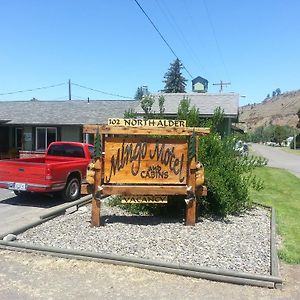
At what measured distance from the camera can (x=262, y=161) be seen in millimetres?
9297

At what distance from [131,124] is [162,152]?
82 centimetres

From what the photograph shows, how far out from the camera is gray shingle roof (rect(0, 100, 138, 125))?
1051 inches

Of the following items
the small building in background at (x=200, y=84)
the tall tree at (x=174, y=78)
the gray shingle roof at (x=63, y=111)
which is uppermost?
the tall tree at (x=174, y=78)

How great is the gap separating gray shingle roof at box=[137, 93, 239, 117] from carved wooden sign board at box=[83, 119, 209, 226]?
1573cm

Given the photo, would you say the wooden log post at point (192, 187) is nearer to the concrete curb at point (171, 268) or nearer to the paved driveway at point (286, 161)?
the concrete curb at point (171, 268)

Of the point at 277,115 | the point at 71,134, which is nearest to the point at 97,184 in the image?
the point at 71,134

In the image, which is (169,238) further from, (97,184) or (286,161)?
A: (286,161)

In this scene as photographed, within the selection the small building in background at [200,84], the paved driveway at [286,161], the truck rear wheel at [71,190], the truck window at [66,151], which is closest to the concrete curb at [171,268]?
the truck rear wheel at [71,190]

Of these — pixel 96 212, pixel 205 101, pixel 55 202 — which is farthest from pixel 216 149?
pixel 205 101

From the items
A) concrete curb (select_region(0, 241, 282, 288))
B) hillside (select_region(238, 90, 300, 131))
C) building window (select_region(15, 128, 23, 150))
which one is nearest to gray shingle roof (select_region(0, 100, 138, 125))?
building window (select_region(15, 128, 23, 150))

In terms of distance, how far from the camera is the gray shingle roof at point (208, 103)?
953 inches

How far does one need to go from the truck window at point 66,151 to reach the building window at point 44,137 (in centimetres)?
1320

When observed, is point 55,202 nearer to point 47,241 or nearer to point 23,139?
point 47,241

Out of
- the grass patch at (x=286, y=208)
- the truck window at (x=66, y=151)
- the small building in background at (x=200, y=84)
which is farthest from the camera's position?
the small building in background at (x=200, y=84)
